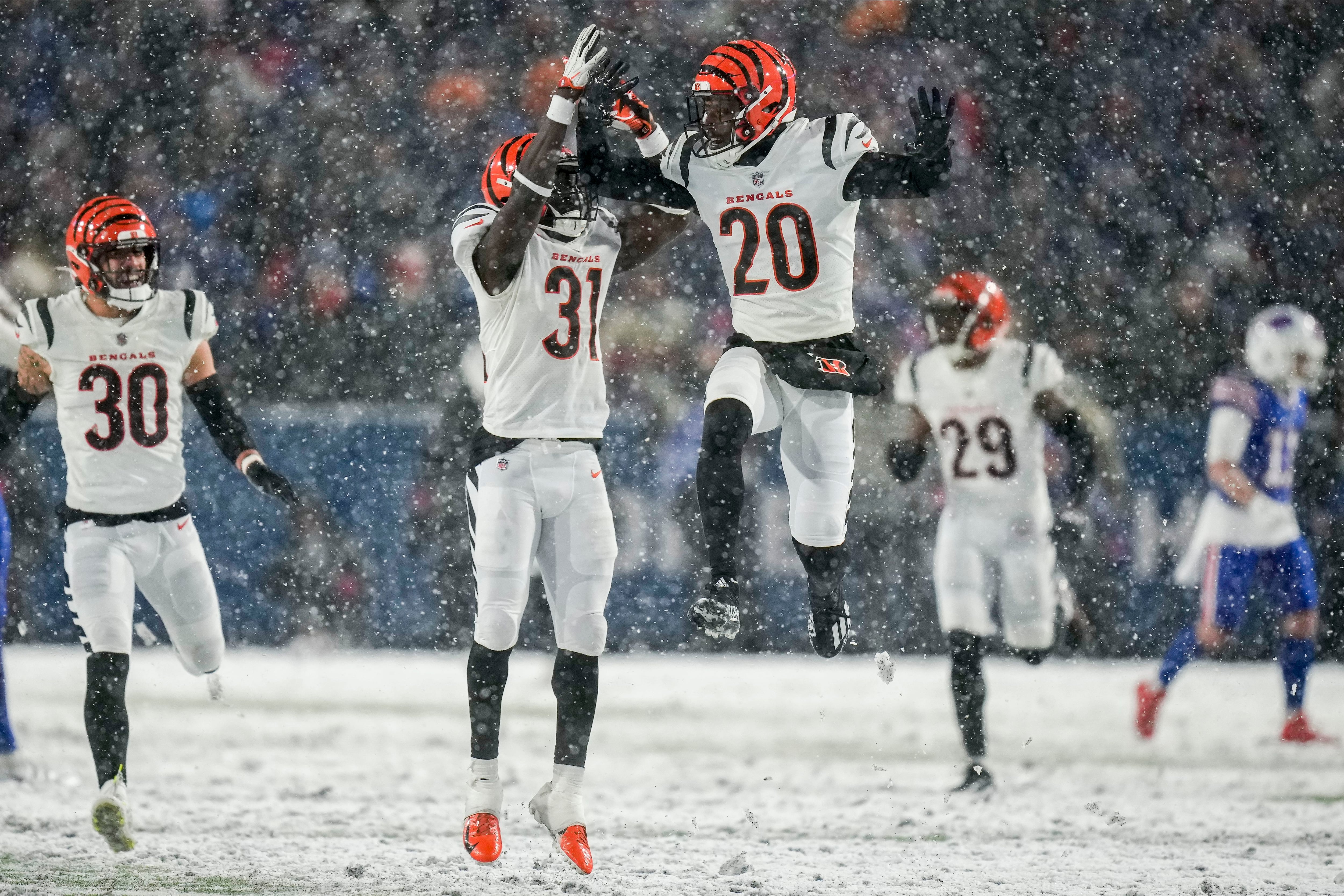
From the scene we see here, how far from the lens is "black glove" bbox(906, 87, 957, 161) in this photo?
11.4 feet

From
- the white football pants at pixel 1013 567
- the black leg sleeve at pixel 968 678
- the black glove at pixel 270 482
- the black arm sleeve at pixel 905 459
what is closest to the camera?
the black glove at pixel 270 482

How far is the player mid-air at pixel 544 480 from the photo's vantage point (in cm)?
351

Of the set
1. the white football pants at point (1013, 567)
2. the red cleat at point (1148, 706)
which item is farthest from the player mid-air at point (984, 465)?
the red cleat at point (1148, 706)

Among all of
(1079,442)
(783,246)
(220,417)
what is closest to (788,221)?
(783,246)

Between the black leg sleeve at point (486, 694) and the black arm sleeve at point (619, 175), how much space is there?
1.20m

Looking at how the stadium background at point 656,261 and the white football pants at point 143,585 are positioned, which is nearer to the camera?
the white football pants at point 143,585

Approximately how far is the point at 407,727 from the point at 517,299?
138 inches

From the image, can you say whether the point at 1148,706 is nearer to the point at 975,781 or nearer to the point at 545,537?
the point at 975,781

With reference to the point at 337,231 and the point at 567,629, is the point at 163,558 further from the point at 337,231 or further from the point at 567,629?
the point at 337,231

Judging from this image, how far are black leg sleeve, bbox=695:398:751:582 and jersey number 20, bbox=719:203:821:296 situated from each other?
1.16 feet

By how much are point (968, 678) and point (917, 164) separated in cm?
215

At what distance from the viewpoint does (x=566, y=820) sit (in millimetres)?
3557

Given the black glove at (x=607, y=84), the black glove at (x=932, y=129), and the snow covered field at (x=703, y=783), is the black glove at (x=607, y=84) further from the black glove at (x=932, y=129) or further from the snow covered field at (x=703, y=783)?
the snow covered field at (x=703, y=783)

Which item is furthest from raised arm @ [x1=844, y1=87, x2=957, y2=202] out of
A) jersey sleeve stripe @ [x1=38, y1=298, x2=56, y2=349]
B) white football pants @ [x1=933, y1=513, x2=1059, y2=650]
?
jersey sleeve stripe @ [x1=38, y1=298, x2=56, y2=349]
